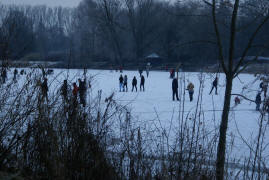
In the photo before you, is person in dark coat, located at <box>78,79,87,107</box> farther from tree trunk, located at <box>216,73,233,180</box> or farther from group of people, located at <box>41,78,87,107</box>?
tree trunk, located at <box>216,73,233,180</box>

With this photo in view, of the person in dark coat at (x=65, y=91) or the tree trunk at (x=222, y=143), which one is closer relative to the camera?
the person in dark coat at (x=65, y=91)

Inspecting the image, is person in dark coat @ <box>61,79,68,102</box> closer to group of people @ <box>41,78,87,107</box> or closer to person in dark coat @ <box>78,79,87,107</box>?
group of people @ <box>41,78,87,107</box>

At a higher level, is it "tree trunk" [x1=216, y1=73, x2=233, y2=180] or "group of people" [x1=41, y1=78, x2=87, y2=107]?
"group of people" [x1=41, y1=78, x2=87, y2=107]

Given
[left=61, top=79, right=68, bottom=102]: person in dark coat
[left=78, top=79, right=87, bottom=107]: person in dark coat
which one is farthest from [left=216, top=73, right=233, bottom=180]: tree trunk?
[left=61, top=79, right=68, bottom=102]: person in dark coat

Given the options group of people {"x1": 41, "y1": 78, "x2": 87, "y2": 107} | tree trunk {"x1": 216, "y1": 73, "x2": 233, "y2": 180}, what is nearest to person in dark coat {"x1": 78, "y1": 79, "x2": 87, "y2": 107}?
group of people {"x1": 41, "y1": 78, "x2": 87, "y2": 107}

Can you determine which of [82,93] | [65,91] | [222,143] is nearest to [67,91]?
[65,91]

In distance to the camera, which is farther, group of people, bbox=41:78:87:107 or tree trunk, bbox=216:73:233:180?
tree trunk, bbox=216:73:233:180

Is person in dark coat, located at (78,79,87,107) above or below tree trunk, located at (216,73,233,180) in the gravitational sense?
above

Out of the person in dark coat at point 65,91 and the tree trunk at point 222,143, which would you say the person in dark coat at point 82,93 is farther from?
the tree trunk at point 222,143

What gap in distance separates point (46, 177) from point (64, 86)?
3.59 ft

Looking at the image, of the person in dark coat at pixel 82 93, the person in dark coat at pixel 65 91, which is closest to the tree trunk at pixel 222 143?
the person in dark coat at pixel 82 93

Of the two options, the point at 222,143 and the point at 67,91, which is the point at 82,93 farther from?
the point at 222,143

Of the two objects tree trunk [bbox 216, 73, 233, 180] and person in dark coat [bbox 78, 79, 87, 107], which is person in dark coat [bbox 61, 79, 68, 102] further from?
tree trunk [bbox 216, 73, 233, 180]

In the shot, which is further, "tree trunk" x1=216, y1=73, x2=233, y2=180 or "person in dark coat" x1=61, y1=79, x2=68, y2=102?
"tree trunk" x1=216, y1=73, x2=233, y2=180
